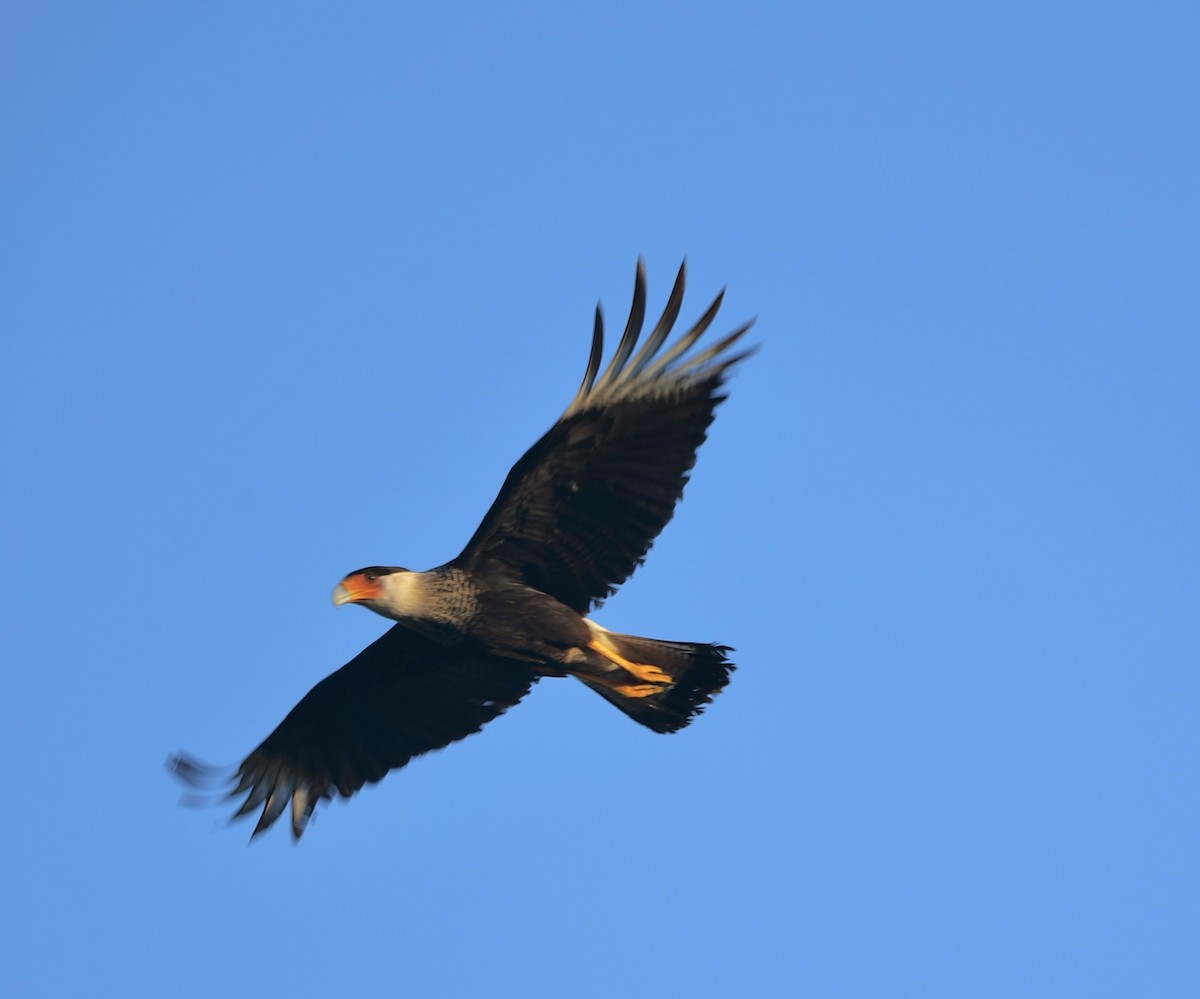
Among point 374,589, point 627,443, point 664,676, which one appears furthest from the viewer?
point 664,676

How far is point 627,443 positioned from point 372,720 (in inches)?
96.1

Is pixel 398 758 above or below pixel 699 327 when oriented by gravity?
below

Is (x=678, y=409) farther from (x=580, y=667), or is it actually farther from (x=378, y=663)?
(x=378, y=663)

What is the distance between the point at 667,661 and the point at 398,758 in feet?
5.94

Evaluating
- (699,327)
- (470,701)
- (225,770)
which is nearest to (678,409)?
(699,327)

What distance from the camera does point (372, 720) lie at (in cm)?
941

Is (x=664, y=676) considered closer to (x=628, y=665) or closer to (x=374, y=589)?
(x=628, y=665)

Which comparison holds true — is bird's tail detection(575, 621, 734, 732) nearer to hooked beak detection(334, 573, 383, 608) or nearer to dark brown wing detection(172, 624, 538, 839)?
dark brown wing detection(172, 624, 538, 839)

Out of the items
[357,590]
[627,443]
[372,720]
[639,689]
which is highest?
[627,443]

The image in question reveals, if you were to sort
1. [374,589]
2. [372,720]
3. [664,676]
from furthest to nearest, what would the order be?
1. [372,720]
2. [664,676]
3. [374,589]

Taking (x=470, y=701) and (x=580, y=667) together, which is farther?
(x=470, y=701)

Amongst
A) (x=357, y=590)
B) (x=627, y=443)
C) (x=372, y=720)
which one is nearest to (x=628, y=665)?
(x=627, y=443)

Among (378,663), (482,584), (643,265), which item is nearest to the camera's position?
(643,265)

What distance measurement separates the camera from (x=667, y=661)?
861cm
